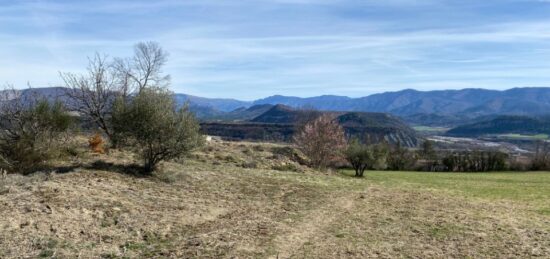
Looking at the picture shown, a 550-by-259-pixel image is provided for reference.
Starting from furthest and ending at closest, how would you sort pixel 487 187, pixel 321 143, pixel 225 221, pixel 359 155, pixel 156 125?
pixel 359 155, pixel 321 143, pixel 487 187, pixel 156 125, pixel 225 221

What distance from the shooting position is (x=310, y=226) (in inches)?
570

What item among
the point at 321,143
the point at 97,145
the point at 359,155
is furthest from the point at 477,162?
the point at 97,145

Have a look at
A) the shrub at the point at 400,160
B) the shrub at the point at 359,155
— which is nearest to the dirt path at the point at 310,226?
the shrub at the point at 359,155

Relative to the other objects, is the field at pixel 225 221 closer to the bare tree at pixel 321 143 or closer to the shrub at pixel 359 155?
the bare tree at pixel 321 143

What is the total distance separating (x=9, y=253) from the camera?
32.2ft

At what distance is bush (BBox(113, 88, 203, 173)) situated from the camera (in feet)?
65.8

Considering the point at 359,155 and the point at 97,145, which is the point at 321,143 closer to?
the point at 359,155

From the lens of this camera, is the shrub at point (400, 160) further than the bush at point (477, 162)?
No

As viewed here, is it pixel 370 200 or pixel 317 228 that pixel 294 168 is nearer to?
pixel 370 200

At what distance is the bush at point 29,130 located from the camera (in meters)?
19.2

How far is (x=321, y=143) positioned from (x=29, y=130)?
124 feet

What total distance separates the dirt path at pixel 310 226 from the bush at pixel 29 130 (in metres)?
11.5

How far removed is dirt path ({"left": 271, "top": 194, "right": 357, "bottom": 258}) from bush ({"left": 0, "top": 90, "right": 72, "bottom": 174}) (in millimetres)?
11472

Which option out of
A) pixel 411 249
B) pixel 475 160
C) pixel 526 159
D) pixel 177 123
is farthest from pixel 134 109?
pixel 526 159
